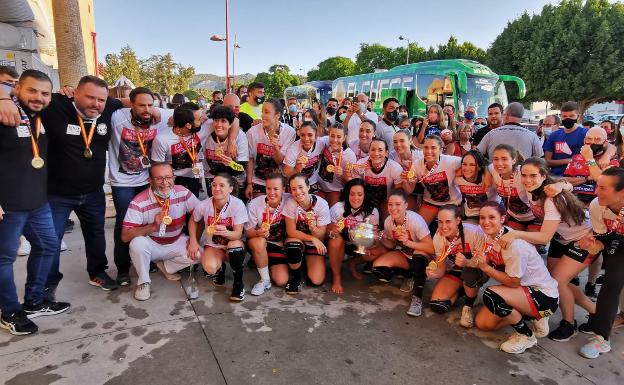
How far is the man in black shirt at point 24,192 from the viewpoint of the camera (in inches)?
107

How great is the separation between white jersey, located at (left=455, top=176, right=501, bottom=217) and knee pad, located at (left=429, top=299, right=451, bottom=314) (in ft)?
3.32

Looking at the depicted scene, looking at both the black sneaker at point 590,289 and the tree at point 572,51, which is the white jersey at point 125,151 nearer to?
the black sneaker at point 590,289

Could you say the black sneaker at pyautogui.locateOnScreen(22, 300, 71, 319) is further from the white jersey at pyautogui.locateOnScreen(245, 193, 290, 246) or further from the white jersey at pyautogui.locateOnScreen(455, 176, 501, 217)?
the white jersey at pyautogui.locateOnScreen(455, 176, 501, 217)

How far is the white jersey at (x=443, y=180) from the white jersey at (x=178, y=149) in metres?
2.47

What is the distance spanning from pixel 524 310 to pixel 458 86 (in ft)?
36.1

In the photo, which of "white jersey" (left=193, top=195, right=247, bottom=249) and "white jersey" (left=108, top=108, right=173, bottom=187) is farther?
"white jersey" (left=193, top=195, right=247, bottom=249)

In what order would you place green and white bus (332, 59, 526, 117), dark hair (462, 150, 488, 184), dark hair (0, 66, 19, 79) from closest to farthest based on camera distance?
dark hair (0, 66, 19, 79) → dark hair (462, 150, 488, 184) → green and white bus (332, 59, 526, 117)

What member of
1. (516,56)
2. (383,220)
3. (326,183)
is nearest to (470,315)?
(383,220)

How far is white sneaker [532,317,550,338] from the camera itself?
123 inches

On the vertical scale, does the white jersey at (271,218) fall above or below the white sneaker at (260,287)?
above

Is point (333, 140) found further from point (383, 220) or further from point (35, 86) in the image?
point (35, 86)

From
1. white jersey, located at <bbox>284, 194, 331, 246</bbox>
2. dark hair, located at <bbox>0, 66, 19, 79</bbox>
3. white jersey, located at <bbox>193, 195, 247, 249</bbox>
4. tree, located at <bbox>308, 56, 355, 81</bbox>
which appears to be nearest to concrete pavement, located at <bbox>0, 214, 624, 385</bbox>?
white jersey, located at <bbox>193, 195, 247, 249</bbox>

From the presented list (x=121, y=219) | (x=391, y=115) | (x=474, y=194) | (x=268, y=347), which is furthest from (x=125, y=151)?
(x=391, y=115)

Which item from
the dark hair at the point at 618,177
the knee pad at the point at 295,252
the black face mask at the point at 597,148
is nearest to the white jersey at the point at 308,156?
the knee pad at the point at 295,252
